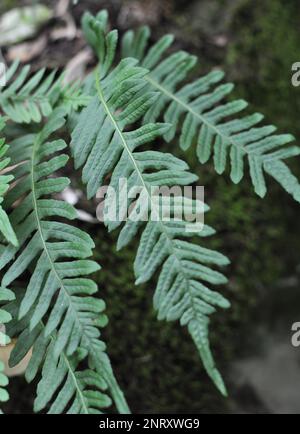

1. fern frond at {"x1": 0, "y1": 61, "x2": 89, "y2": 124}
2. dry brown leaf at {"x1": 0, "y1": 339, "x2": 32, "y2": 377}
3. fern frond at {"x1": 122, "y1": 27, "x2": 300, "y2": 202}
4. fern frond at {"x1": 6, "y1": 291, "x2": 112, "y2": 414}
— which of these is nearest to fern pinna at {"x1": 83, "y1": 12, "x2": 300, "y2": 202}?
fern frond at {"x1": 122, "y1": 27, "x2": 300, "y2": 202}

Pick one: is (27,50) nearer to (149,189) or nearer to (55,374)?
(149,189)

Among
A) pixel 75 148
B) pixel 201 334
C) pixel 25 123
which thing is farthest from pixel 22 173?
pixel 201 334

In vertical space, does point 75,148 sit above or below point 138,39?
below

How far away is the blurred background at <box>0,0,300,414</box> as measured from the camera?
6.24 ft

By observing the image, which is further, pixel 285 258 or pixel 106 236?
pixel 285 258

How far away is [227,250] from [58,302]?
0.94m

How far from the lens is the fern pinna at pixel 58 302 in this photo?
1311 mm

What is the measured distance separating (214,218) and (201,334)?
2.79ft

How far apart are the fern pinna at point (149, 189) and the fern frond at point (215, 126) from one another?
110mm

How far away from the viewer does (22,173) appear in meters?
1.54

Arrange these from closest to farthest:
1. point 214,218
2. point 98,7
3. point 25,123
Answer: point 25,123 < point 214,218 < point 98,7

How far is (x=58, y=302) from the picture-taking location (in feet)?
4.38

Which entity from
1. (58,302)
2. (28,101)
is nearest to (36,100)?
(28,101)

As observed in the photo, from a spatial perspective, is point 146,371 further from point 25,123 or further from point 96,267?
point 25,123
